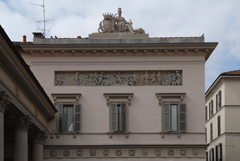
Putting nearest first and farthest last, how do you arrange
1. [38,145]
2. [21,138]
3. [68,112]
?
[21,138], [38,145], [68,112]

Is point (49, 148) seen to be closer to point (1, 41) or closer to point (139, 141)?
point (139, 141)

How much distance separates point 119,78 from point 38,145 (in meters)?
7.15

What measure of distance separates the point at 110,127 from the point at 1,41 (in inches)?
664

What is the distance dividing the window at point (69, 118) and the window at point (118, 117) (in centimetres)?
221

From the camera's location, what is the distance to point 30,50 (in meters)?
37.2

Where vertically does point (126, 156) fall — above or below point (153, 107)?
below

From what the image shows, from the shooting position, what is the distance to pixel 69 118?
36.9 m

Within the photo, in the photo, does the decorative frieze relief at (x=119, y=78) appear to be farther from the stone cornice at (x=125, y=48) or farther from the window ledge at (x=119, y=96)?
the stone cornice at (x=125, y=48)

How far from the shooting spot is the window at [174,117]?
36.5 meters

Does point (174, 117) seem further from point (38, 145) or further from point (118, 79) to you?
point (38, 145)

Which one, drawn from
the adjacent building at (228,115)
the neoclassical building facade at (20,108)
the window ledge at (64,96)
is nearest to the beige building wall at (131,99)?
the window ledge at (64,96)

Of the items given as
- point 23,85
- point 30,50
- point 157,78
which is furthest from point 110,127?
point 23,85

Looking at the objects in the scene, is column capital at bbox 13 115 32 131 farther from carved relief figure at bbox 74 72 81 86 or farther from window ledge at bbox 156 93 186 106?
window ledge at bbox 156 93 186 106

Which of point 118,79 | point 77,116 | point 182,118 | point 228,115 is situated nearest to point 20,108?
point 77,116
